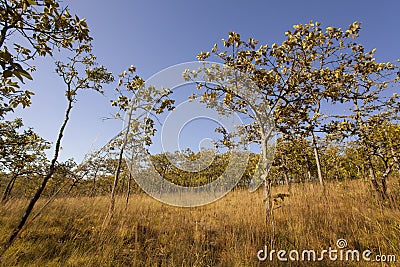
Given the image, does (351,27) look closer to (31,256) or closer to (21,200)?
(31,256)

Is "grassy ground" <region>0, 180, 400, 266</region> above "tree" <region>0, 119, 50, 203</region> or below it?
below

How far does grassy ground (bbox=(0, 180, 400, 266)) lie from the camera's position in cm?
325

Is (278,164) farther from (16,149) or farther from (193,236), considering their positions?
(16,149)

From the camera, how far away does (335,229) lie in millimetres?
4137

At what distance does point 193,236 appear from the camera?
14.7 ft

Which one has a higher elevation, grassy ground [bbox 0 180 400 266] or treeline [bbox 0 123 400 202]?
treeline [bbox 0 123 400 202]

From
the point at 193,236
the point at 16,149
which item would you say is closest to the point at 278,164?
the point at 193,236

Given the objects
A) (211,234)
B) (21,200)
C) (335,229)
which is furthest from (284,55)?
(21,200)

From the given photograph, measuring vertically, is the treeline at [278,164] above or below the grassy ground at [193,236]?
above

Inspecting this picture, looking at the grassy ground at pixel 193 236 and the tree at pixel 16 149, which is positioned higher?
the tree at pixel 16 149

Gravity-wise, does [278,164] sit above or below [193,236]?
above

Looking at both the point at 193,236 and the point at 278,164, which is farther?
the point at 278,164

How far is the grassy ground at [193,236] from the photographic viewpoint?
3.25m

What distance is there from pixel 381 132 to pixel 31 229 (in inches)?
410
